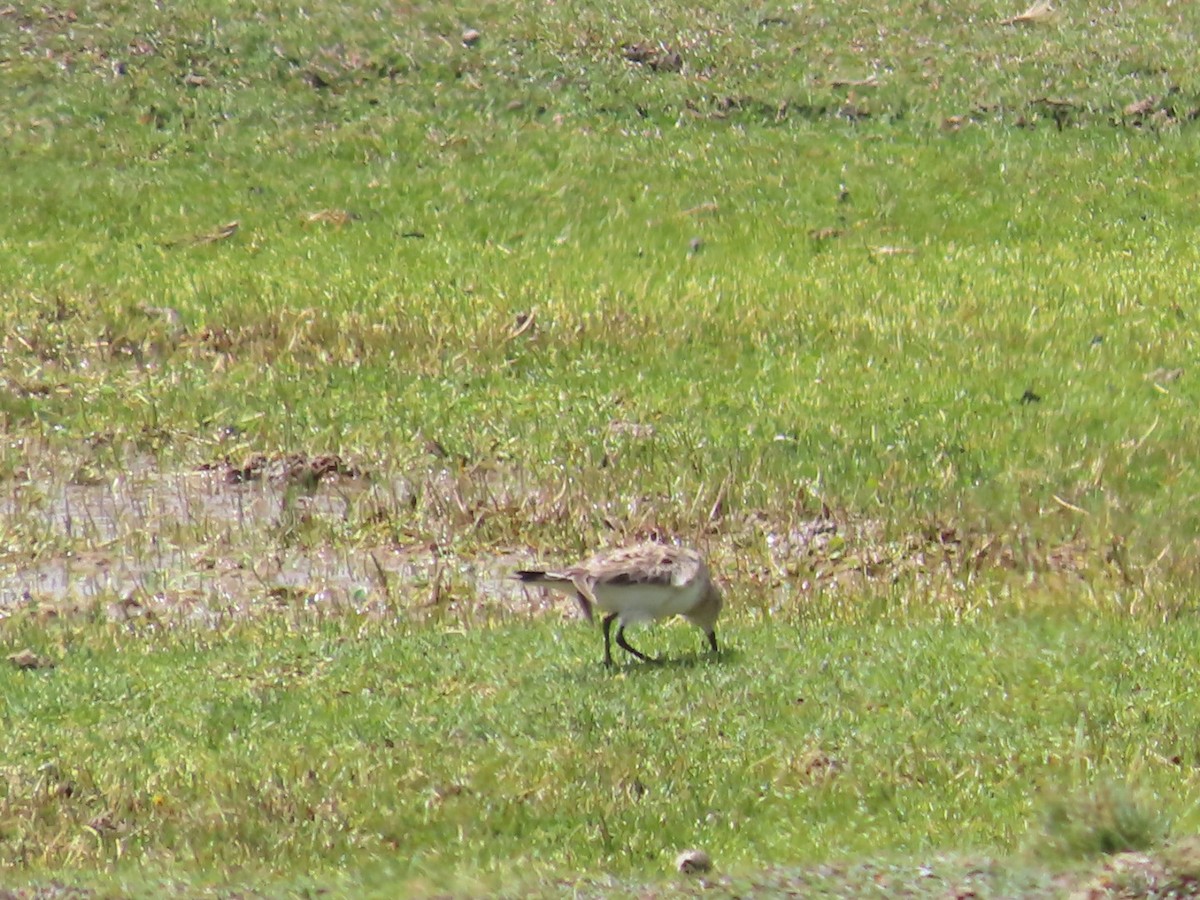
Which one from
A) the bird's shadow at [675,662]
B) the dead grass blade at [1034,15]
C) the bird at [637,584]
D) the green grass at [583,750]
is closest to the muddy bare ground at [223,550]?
the green grass at [583,750]

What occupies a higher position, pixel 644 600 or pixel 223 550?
pixel 644 600

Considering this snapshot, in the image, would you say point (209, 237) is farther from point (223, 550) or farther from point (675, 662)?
point (675, 662)

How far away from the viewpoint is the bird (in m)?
10.4

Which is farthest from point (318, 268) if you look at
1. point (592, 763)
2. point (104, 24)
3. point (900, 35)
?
point (592, 763)

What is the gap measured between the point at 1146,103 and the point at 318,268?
12.2 m

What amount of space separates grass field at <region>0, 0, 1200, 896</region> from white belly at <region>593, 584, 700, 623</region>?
312 millimetres

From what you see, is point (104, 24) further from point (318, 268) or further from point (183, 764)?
point (183, 764)

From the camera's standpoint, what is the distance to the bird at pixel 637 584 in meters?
10.4

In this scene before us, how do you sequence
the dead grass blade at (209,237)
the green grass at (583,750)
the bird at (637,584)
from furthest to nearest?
1. the dead grass blade at (209,237)
2. the bird at (637,584)
3. the green grass at (583,750)

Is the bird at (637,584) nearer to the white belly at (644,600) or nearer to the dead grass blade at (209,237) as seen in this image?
the white belly at (644,600)

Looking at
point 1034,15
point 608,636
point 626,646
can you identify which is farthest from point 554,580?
point 1034,15

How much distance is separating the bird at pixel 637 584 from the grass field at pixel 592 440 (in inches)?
12.2

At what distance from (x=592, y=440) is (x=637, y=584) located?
735 centimetres

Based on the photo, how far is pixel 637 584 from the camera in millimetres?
10422
